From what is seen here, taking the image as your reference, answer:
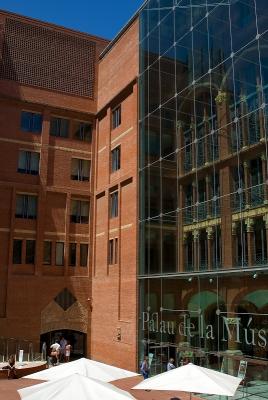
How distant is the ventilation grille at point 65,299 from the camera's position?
30.4 metres

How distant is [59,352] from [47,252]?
21.2ft

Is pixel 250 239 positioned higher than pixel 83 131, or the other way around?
pixel 83 131

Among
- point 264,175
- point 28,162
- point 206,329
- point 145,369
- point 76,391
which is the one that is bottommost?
point 145,369

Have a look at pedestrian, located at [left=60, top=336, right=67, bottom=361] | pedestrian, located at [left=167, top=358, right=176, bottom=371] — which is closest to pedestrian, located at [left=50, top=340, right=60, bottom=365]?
pedestrian, located at [left=60, top=336, right=67, bottom=361]

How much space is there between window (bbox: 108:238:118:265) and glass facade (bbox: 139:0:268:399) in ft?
10.7

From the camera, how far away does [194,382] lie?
40.2ft

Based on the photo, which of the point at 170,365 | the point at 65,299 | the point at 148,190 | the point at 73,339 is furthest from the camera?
the point at 73,339

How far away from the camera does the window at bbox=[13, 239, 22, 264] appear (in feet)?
98.1

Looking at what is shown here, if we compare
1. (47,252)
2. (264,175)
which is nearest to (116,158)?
(47,252)

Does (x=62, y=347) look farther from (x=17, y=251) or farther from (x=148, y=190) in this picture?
(x=148, y=190)

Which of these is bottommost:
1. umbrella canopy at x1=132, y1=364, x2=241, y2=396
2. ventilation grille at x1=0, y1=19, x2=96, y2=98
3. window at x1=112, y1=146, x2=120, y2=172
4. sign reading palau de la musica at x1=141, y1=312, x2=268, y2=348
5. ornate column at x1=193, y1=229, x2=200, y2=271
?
umbrella canopy at x1=132, y1=364, x2=241, y2=396

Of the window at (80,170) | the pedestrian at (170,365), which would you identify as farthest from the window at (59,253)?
the pedestrian at (170,365)

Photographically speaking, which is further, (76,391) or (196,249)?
(196,249)

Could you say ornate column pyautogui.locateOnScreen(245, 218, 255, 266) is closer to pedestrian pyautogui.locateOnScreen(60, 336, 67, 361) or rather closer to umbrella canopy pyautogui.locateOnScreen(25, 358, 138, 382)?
umbrella canopy pyautogui.locateOnScreen(25, 358, 138, 382)
